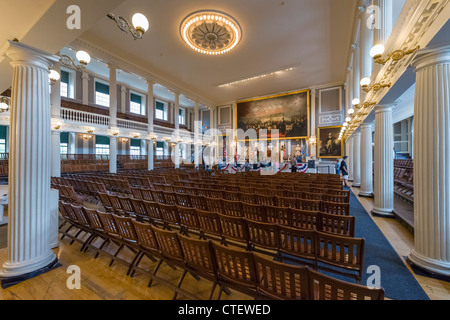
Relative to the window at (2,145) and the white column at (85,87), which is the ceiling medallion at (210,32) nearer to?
the white column at (85,87)

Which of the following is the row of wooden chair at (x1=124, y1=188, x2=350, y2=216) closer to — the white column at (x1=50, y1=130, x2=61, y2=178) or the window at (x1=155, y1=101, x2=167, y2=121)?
the white column at (x1=50, y1=130, x2=61, y2=178)

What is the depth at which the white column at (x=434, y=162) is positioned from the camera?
2.56 meters

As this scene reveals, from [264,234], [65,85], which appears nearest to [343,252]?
[264,234]

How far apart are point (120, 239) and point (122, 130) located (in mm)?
11196

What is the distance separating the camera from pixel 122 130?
480 inches

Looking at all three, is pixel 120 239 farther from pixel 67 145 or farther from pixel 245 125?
pixel 245 125

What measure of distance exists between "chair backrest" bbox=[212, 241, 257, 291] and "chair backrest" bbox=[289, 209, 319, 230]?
1387mm

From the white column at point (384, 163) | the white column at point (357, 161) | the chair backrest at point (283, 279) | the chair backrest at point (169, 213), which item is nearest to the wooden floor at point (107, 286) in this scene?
the chair backrest at point (283, 279)

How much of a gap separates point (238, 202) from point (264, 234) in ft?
3.15

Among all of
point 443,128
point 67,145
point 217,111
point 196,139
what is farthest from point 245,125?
point 443,128

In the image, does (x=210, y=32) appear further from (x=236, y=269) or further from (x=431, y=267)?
(x=431, y=267)

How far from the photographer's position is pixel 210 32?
9.80m

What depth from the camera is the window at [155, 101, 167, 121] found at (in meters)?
22.3

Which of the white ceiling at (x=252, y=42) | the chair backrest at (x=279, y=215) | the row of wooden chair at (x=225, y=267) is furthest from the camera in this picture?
the white ceiling at (x=252, y=42)
